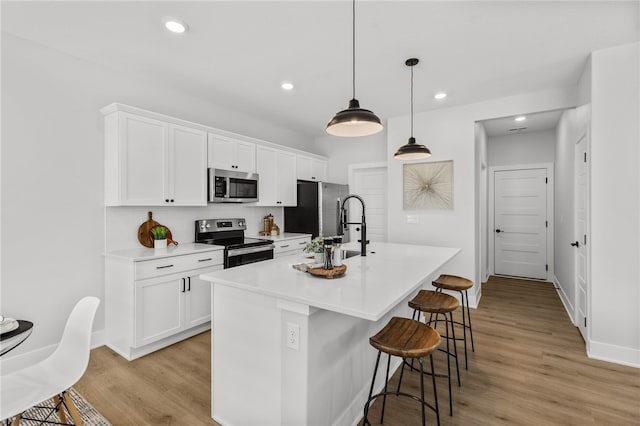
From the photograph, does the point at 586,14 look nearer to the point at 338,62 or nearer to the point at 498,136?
the point at 338,62

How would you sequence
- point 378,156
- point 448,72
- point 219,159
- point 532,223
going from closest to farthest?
point 448,72 < point 219,159 < point 378,156 < point 532,223

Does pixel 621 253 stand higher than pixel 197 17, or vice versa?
pixel 197 17

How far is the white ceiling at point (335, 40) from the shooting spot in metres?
2.14

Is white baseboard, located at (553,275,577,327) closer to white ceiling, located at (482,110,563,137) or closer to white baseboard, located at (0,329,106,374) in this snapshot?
white ceiling, located at (482,110,563,137)

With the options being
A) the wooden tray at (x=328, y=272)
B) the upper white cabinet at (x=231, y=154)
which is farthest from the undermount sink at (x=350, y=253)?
the upper white cabinet at (x=231, y=154)

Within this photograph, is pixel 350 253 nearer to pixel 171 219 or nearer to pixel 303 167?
pixel 171 219

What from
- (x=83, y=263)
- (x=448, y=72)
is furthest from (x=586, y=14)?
(x=83, y=263)

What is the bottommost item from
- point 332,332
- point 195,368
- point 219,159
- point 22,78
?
point 195,368

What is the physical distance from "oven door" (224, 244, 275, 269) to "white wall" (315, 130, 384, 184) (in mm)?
2294

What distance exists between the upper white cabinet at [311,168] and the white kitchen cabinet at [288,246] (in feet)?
3.56

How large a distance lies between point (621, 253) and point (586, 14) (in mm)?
1954

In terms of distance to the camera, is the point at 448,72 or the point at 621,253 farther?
the point at 448,72

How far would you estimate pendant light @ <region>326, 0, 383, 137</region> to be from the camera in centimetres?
Answer: 185

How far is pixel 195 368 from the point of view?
101 inches
